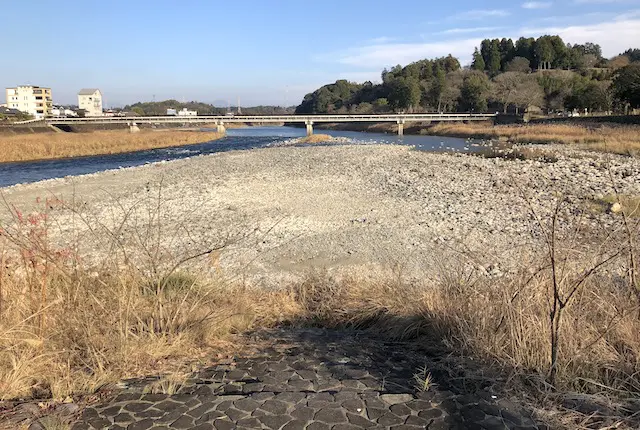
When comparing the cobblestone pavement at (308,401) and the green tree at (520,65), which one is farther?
the green tree at (520,65)

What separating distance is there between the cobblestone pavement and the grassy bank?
0.33m

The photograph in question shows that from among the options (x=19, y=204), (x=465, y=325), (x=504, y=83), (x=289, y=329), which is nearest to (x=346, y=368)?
(x=465, y=325)

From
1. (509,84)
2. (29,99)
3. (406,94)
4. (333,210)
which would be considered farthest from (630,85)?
(29,99)

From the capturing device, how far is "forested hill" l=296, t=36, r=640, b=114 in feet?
220

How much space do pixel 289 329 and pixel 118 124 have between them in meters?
82.3

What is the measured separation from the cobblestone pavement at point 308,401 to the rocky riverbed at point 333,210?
1482 mm

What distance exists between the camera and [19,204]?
57.0 ft

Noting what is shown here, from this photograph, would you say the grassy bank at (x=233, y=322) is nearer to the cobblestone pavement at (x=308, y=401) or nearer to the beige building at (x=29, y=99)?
the cobblestone pavement at (x=308, y=401)

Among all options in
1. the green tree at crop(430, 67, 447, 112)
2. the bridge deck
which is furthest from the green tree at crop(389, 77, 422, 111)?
the bridge deck

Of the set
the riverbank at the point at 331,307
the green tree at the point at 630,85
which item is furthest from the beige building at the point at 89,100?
the riverbank at the point at 331,307

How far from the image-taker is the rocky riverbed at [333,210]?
971 cm

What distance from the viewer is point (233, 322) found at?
16.6 ft

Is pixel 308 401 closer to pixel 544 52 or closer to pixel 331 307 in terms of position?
pixel 331 307

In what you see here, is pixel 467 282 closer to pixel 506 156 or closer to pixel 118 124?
pixel 506 156
